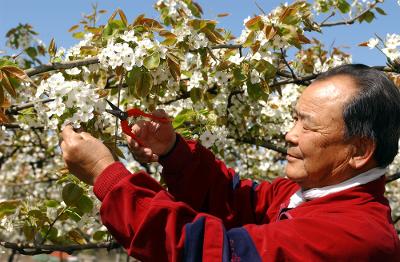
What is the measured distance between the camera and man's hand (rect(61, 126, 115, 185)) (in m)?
1.51

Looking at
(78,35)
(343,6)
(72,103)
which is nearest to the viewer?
(72,103)

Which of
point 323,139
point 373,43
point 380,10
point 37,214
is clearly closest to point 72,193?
point 37,214

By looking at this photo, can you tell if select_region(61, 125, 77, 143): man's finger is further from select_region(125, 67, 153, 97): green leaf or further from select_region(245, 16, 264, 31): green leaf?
select_region(245, 16, 264, 31): green leaf

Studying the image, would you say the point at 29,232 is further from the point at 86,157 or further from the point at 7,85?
the point at 86,157

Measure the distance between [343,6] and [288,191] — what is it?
238 centimetres

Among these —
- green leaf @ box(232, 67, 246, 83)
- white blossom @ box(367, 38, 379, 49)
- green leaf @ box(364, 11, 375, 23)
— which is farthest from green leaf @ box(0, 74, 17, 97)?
green leaf @ box(364, 11, 375, 23)

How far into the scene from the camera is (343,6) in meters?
3.93

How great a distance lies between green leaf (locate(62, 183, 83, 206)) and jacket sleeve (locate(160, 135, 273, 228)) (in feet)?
1.31

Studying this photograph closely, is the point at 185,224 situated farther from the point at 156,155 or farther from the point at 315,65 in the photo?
the point at 315,65

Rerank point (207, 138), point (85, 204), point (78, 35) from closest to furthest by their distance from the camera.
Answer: point (85, 204)
point (207, 138)
point (78, 35)

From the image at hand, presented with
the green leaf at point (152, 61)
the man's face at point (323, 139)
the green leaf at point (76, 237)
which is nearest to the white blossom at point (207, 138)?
the green leaf at point (152, 61)

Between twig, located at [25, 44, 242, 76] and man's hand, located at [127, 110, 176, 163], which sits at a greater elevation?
twig, located at [25, 44, 242, 76]

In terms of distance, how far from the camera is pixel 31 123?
2.69 m

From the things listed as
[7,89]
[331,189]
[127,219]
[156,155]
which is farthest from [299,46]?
[127,219]
